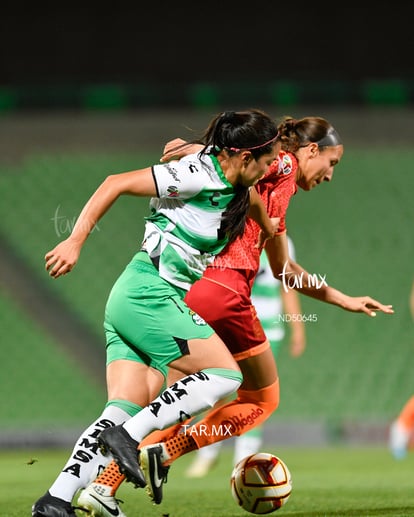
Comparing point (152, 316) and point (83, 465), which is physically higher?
point (152, 316)

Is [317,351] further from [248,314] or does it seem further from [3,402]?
[248,314]

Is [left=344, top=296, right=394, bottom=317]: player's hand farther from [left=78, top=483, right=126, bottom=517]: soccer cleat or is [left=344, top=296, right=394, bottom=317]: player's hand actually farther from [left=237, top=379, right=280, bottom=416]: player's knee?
[left=78, top=483, right=126, bottom=517]: soccer cleat

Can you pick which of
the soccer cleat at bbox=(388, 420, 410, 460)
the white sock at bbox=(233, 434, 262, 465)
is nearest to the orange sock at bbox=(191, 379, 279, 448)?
the white sock at bbox=(233, 434, 262, 465)

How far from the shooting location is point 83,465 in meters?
4.34

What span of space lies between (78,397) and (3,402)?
844 mm

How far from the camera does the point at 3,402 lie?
11531 mm

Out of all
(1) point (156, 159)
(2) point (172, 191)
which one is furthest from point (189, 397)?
(1) point (156, 159)

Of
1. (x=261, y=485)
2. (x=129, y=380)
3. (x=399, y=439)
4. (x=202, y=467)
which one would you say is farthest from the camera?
(x=399, y=439)

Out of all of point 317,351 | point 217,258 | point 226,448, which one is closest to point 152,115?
point 317,351

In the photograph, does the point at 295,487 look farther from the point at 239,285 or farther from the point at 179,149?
the point at 179,149

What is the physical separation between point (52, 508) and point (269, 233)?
1.64 m

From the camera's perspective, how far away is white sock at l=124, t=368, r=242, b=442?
4.24 metres

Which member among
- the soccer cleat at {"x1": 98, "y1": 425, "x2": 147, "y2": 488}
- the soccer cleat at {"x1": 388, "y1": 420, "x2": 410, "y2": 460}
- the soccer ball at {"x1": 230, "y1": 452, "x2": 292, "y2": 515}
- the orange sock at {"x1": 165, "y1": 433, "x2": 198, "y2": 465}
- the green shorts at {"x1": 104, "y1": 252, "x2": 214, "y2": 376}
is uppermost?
the green shorts at {"x1": 104, "y1": 252, "x2": 214, "y2": 376}

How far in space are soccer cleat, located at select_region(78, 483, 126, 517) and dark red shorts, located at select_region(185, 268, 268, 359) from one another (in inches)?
43.4
